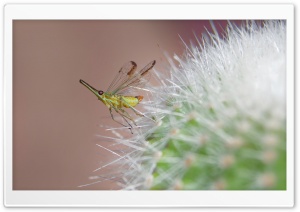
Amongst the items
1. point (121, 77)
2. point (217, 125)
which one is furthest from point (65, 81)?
point (217, 125)

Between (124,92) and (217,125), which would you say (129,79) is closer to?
(124,92)

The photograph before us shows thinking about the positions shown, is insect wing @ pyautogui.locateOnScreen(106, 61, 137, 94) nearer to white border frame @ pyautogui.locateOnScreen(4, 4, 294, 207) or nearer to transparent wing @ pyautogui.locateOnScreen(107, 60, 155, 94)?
transparent wing @ pyautogui.locateOnScreen(107, 60, 155, 94)

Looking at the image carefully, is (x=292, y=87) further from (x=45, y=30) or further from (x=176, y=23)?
(x=45, y=30)

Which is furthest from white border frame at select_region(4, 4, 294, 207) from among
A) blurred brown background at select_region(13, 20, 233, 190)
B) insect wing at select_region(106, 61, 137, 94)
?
insect wing at select_region(106, 61, 137, 94)
